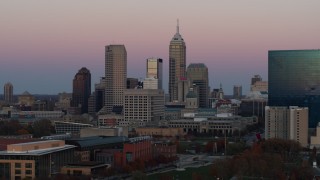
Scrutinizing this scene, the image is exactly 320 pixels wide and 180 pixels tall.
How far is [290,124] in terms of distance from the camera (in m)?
70.5

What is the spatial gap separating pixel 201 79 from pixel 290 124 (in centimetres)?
7632

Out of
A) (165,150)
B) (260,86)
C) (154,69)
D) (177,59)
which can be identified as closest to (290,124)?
(165,150)

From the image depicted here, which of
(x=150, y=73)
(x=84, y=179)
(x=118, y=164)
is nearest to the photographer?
(x=84, y=179)

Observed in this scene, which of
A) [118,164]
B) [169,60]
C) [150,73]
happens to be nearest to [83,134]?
[118,164]

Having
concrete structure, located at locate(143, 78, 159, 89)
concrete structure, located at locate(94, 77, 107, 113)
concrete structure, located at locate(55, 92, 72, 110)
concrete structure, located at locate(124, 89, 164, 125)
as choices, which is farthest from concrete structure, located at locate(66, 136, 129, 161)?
concrete structure, located at locate(55, 92, 72, 110)

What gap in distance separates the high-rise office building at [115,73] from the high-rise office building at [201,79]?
22.0 meters

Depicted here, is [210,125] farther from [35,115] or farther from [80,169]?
[80,169]

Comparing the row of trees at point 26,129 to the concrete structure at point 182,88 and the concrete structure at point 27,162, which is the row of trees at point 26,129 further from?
the concrete structure at point 182,88

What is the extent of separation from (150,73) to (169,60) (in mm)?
16586

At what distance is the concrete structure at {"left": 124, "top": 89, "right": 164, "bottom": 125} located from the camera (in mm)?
96562

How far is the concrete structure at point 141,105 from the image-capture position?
3802 inches

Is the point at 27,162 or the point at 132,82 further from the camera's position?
the point at 132,82

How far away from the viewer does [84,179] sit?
4166 centimetres

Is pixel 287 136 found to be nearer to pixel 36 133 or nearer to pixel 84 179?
pixel 36 133
